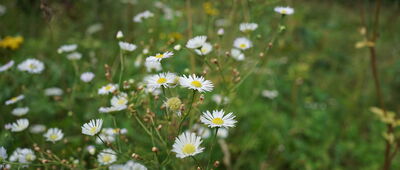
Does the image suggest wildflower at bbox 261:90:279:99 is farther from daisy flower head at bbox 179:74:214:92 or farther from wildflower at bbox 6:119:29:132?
wildflower at bbox 6:119:29:132

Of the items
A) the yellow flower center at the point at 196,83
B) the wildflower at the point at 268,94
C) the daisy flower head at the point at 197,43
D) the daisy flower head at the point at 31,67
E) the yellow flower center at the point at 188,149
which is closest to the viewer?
the yellow flower center at the point at 188,149

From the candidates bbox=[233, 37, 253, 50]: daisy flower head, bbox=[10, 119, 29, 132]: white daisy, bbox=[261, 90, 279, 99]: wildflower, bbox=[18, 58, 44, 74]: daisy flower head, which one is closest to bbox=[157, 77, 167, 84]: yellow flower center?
bbox=[233, 37, 253, 50]: daisy flower head

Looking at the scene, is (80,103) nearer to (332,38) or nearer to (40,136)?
(40,136)

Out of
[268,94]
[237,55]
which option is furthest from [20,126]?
[268,94]

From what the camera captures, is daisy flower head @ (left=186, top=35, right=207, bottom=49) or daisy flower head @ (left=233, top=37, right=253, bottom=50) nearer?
daisy flower head @ (left=186, top=35, right=207, bottom=49)

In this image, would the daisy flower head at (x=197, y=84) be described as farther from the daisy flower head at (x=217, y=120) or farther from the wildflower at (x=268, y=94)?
the wildflower at (x=268, y=94)

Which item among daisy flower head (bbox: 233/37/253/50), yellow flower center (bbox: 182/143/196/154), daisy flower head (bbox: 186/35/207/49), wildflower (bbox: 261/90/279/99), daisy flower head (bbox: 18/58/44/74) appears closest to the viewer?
yellow flower center (bbox: 182/143/196/154)

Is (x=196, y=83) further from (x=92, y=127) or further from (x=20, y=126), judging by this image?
(x=20, y=126)

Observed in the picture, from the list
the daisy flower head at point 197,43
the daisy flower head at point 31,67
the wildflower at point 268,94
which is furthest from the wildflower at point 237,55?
the daisy flower head at point 31,67
